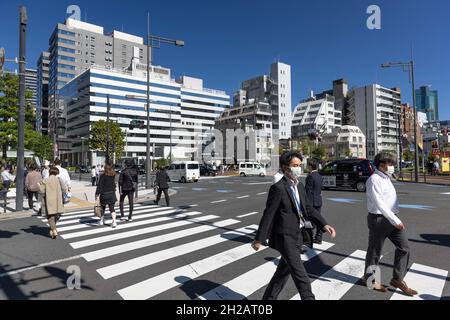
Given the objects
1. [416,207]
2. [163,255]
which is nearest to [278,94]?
[416,207]

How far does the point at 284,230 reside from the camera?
3131 millimetres

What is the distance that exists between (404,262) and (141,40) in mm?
126061

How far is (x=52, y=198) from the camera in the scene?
7.06m

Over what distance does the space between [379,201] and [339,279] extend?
137 centimetres

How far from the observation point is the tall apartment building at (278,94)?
96.1 meters

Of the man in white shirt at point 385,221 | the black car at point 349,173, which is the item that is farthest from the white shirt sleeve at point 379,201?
the black car at point 349,173

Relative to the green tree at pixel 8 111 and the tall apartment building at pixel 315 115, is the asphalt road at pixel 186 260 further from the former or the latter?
the tall apartment building at pixel 315 115

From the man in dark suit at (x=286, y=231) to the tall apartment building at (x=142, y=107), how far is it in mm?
62751

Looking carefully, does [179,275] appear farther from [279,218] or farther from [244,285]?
[279,218]

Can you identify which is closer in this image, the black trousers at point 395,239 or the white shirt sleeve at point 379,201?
the white shirt sleeve at point 379,201

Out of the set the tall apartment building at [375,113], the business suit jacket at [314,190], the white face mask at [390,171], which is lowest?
the business suit jacket at [314,190]

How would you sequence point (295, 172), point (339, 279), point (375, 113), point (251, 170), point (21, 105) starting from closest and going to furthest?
1. point (295, 172)
2. point (339, 279)
3. point (21, 105)
4. point (251, 170)
5. point (375, 113)
